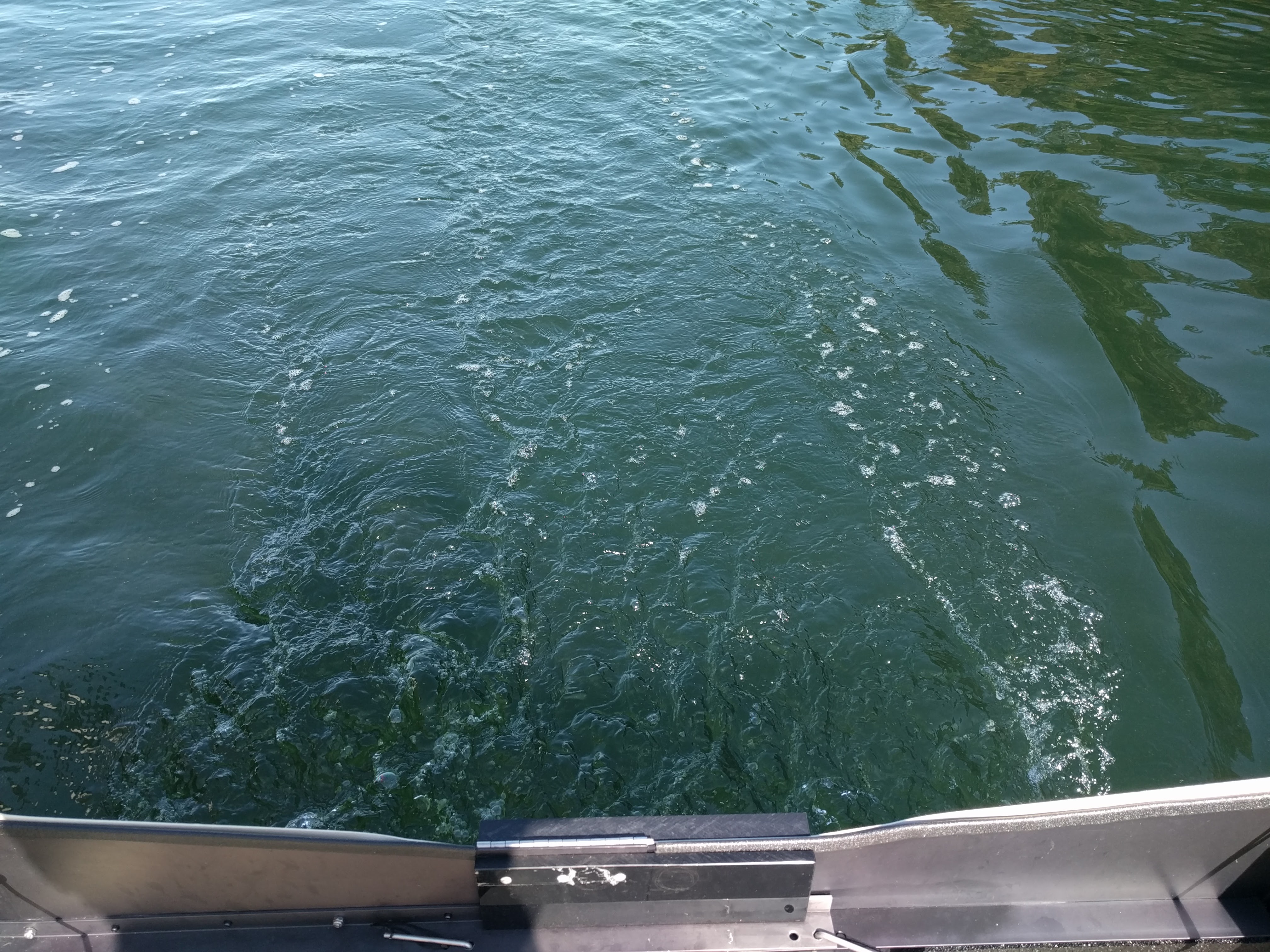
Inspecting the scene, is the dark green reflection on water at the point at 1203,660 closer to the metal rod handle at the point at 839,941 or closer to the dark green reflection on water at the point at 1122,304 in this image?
the dark green reflection on water at the point at 1122,304

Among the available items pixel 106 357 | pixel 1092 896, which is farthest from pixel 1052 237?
pixel 106 357

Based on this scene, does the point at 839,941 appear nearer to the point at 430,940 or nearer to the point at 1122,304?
the point at 430,940

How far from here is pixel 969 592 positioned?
531cm

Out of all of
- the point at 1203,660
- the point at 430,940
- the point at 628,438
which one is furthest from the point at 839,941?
the point at 628,438

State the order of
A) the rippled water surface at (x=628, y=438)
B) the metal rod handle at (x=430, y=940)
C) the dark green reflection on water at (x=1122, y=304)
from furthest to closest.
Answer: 1. the dark green reflection on water at (x=1122, y=304)
2. the rippled water surface at (x=628, y=438)
3. the metal rod handle at (x=430, y=940)

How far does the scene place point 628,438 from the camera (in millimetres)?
6266

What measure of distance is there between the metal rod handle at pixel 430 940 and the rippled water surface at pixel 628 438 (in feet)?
4.38

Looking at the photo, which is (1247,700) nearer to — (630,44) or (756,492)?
(756,492)

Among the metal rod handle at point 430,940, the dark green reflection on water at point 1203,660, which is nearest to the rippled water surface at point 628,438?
the dark green reflection on water at point 1203,660

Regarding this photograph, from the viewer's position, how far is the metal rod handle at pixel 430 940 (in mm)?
2869

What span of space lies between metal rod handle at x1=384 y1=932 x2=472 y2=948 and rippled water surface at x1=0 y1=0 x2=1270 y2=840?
133cm

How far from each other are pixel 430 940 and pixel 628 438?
3.81m

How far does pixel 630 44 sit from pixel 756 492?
25.1 ft

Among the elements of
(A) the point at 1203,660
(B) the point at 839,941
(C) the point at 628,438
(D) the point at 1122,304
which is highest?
(B) the point at 839,941
